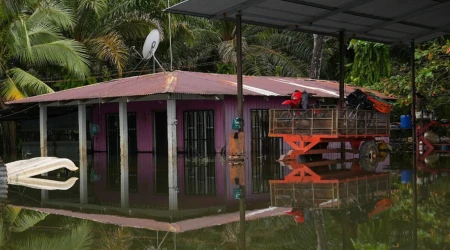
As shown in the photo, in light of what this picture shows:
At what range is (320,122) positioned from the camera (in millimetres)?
17047

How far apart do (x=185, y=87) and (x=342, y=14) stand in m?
5.89

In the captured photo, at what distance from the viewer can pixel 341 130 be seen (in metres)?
17.0

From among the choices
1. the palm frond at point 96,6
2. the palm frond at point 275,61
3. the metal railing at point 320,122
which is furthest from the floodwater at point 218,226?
the palm frond at point 275,61

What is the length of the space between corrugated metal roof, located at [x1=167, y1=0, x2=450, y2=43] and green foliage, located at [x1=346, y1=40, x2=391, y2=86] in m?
3.90

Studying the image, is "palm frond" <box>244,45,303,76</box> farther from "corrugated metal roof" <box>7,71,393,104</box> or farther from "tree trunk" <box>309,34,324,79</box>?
"corrugated metal roof" <box>7,71,393,104</box>

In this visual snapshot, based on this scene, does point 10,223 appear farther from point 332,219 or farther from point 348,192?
point 348,192

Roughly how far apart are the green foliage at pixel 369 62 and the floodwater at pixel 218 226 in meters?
13.0

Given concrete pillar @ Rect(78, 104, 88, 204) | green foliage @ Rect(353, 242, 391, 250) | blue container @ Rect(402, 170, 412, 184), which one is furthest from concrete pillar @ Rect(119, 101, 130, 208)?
blue container @ Rect(402, 170, 412, 184)

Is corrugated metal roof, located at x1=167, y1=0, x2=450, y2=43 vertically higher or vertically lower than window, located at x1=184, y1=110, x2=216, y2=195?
→ higher

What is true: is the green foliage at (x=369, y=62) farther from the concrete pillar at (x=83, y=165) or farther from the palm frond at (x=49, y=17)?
the palm frond at (x=49, y=17)

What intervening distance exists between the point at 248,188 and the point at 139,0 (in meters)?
17.8

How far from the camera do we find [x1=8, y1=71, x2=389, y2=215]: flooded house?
12195 mm

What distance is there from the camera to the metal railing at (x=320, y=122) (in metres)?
16.9

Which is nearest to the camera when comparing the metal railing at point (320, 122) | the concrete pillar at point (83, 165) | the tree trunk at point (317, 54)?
the concrete pillar at point (83, 165)
